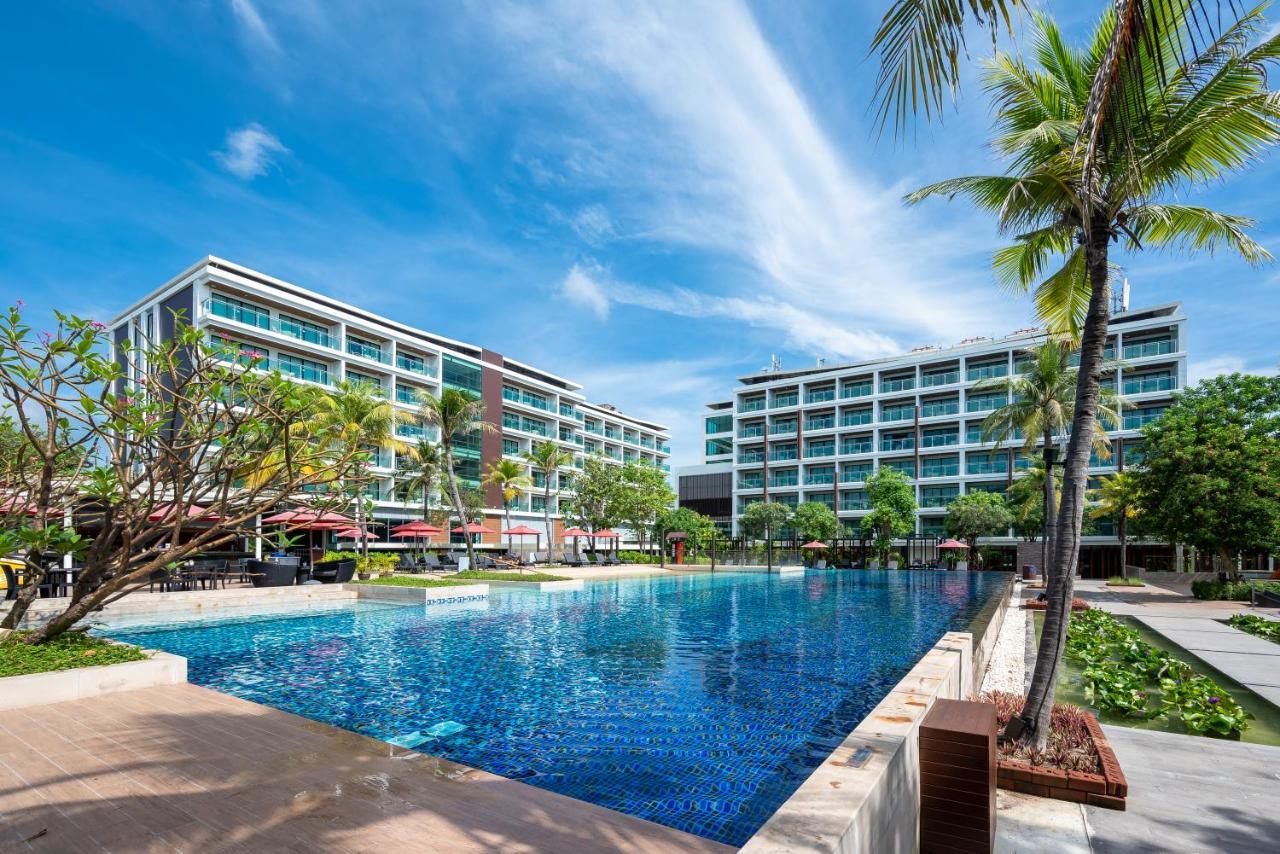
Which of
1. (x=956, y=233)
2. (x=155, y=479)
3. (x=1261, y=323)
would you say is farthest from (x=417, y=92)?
(x=1261, y=323)

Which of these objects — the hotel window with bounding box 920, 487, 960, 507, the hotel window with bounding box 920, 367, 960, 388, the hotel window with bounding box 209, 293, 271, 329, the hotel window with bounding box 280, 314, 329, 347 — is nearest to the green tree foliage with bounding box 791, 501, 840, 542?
the hotel window with bounding box 920, 487, 960, 507

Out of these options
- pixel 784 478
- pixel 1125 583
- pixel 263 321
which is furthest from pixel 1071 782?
pixel 784 478

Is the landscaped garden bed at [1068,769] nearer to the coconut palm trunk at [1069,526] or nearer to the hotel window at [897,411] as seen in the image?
the coconut palm trunk at [1069,526]

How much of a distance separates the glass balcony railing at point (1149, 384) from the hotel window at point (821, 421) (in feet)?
70.9

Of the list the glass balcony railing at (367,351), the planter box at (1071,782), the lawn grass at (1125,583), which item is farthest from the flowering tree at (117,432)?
the glass balcony railing at (367,351)

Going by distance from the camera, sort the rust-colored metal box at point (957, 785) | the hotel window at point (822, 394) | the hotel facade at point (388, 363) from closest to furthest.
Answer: the rust-colored metal box at point (957, 785)
the hotel facade at point (388, 363)
the hotel window at point (822, 394)

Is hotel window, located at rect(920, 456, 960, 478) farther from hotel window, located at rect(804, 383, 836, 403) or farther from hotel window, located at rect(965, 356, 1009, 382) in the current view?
hotel window, located at rect(804, 383, 836, 403)

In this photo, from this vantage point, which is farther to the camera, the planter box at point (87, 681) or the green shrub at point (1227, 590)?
the green shrub at point (1227, 590)

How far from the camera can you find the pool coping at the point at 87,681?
5.87 m

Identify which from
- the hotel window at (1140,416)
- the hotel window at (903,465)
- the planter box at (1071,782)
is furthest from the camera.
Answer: the hotel window at (903,465)

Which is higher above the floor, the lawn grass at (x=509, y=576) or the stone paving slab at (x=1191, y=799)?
the stone paving slab at (x=1191, y=799)

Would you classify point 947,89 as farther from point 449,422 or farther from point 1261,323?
point 449,422

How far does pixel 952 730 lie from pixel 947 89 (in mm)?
3293

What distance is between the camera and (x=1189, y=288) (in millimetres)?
12727
